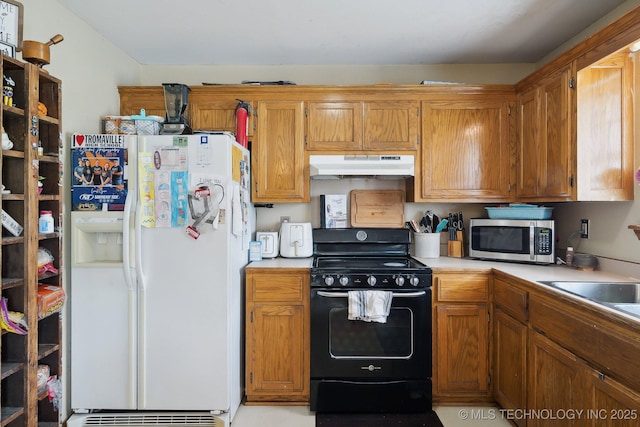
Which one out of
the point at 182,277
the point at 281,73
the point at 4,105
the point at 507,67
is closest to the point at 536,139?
the point at 507,67

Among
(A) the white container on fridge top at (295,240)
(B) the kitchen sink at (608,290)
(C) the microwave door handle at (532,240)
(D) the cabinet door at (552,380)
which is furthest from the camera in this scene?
(A) the white container on fridge top at (295,240)

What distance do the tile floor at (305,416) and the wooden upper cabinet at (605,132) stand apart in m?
1.46

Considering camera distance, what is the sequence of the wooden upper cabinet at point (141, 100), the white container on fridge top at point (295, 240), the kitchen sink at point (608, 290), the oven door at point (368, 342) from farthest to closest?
the white container on fridge top at point (295, 240) → the wooden upper cabinet at point (141, 100) → the oven door at point (368, 342) → the kitchen sink at point (608, 290)

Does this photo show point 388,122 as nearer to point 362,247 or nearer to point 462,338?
point 362,247

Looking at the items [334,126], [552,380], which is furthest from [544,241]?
[334,126]

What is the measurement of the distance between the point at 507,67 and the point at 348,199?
1.73 meters

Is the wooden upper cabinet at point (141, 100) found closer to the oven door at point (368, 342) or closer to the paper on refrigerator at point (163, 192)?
the paper on refrigerator at point (163, 192)

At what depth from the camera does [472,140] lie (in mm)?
2697

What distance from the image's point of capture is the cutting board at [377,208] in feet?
9.75

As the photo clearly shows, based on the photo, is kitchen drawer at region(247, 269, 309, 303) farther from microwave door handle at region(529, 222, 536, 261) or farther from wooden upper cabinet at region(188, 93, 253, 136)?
microwave door handle at region(529, 222, 536, 261)

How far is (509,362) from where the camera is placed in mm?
2148

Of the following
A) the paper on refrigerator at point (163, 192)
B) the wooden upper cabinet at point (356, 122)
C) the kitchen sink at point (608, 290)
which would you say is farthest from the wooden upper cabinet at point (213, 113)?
the kitchen sink at point (608, 290)

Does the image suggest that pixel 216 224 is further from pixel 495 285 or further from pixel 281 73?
pixel 495 285

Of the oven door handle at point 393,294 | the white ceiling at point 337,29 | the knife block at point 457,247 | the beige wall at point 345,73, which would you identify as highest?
the white ceiling at point 337,29
